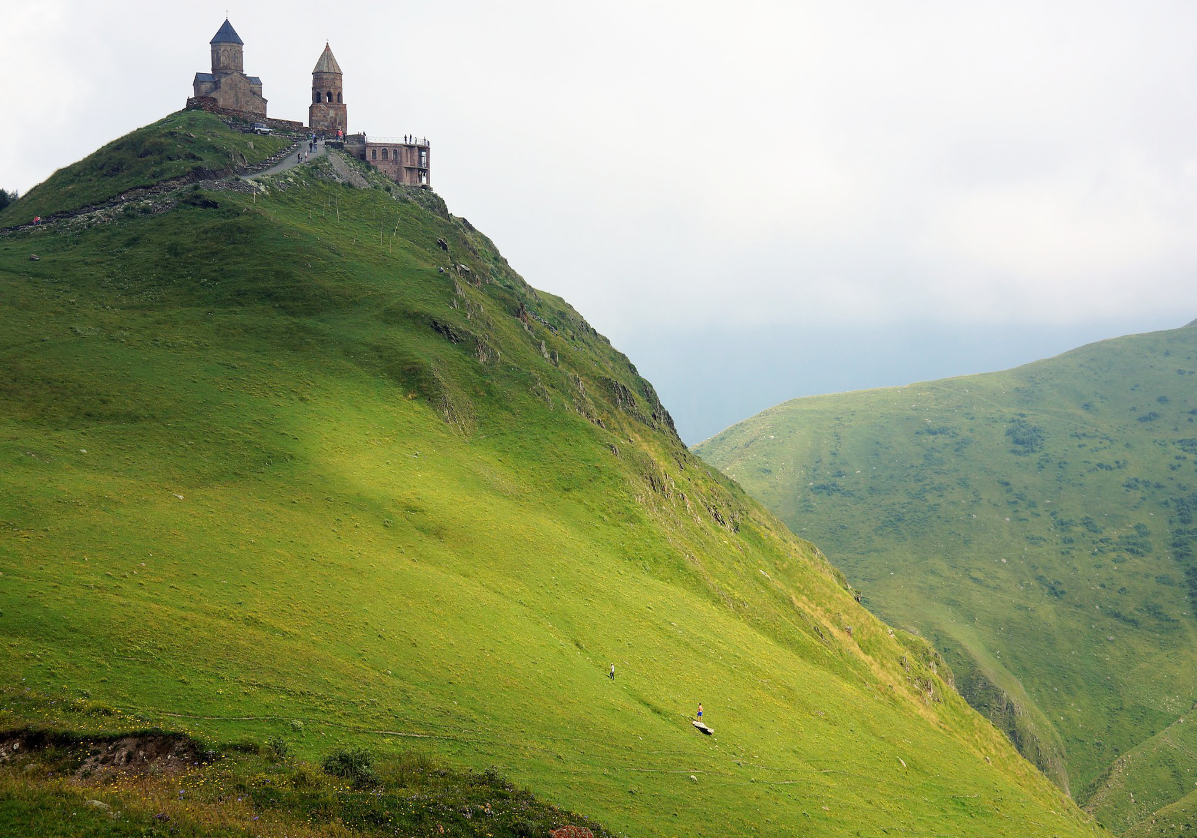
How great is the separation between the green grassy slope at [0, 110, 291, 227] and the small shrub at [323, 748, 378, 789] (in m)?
106

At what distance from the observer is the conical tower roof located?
155 m

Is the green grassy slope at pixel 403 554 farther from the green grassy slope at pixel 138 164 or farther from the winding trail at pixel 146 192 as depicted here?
the green grassy slope at pixel 138 164

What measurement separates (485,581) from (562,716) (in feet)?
56.3

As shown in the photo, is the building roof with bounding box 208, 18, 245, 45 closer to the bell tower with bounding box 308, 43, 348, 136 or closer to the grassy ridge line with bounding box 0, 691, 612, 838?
the bell tower with bounding box 308, 43, 348, 136

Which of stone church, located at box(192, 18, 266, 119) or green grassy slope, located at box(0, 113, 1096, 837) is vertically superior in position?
stone church, located at box(192, 18, 266, 119)

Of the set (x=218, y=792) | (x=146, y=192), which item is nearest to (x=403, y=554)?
(x=218, y=792)

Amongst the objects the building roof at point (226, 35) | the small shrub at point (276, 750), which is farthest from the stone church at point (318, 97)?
the small shrub at point (276, 750)

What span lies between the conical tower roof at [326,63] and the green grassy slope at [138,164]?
2619 cm

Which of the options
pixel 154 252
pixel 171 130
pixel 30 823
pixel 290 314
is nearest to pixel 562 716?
pixel 30 823

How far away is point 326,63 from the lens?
156375 mm

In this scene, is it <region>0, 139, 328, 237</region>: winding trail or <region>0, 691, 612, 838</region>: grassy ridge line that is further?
<region>0, 139, 328, 237</region>: winding trail

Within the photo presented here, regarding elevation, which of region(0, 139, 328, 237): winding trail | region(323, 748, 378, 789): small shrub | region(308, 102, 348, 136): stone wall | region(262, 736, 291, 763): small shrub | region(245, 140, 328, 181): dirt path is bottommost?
region(323, 748, 378, 789): small shrub

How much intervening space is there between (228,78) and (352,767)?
15365cm

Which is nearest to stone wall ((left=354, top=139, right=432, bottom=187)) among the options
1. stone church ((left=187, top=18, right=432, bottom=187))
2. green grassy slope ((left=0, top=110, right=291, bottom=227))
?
stone church ((left=187, top=18, right=432, bottom=187))
